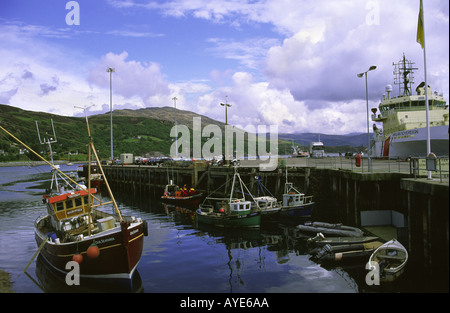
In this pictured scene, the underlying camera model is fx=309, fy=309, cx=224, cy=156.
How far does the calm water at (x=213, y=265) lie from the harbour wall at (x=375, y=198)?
136 inches

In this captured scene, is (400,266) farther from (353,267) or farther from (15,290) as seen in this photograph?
(15,290)

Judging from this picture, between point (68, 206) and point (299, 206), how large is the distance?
774 inches

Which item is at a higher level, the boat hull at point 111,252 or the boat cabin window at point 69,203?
the boat cabin window at point 69,203

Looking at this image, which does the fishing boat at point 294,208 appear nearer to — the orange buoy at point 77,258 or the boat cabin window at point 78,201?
the boat cabin window at point 78,201

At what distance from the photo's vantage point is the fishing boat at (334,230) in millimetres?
21627

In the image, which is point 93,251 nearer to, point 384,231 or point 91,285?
point 91,285

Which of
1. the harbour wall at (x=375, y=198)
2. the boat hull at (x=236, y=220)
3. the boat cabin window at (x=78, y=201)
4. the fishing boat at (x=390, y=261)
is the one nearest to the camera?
the harbour wall at (x=375, y=198)

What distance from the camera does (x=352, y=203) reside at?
2450 centimetres

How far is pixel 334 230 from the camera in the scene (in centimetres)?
2269

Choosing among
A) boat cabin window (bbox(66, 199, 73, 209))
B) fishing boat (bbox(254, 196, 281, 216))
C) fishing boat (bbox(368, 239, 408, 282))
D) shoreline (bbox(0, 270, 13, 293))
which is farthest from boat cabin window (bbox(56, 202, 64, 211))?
fishing boat (bbox(368, 239, 408, 282))

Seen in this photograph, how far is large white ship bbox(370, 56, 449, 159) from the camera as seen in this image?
33.4 m

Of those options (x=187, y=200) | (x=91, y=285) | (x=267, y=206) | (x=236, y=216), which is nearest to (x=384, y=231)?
(x=267, y=206)

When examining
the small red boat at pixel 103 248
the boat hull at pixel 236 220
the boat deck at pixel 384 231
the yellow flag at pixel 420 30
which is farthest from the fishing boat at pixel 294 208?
the yellow flag at pixel 420 30

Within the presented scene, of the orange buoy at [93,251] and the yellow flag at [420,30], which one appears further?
the yellow flag at [420,30]
